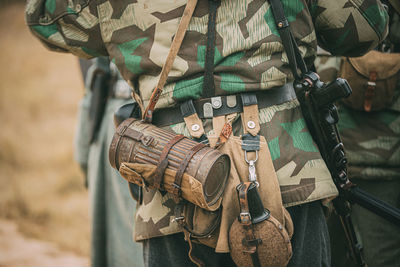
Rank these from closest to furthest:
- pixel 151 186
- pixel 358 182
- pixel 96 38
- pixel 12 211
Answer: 1. pixel 151 186
2. pixel 96 38
3. pixel 358 182
4. pixel 12 211

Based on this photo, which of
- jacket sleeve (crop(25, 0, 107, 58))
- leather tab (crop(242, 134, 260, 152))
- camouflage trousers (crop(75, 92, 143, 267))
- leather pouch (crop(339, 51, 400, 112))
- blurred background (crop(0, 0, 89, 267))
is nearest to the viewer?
leather tab (crop(242, 134, 260, 152))

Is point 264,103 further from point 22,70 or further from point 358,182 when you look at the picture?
point 22,70

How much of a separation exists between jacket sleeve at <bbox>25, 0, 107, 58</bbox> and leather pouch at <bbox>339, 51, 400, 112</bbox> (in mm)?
1260

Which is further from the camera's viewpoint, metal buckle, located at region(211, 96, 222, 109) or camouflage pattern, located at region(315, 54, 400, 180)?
camouflage pattern, located at region(315, 54, 400, 180)

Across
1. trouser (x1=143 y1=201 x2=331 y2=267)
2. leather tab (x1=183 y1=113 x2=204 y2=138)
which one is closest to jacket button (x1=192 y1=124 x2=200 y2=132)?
leather tab (x1=183 y1=113 x2=204 y2=138)

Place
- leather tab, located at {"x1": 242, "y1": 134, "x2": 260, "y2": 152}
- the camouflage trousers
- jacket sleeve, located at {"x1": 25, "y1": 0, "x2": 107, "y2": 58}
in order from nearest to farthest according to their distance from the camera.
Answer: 1. leather tab, located at {"x1": 242, "y1": 134, "x2": 260, "y2": 152}
2. jacket sleeve, located at {"x1": 25, "y1": 0, "x2": 107, "y2": 58}
3. the camouflage trousers

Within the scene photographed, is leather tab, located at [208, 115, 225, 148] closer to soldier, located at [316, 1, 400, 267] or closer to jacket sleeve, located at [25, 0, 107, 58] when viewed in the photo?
jacket sleeve, located at [25, 0, 107, 58]

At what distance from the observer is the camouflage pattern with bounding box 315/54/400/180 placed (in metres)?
1.89

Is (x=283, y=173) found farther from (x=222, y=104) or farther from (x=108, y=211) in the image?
(x=108, y=211)

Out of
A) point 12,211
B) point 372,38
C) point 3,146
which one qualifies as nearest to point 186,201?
point 372,38

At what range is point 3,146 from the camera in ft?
22.5

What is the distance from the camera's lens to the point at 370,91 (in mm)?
1837

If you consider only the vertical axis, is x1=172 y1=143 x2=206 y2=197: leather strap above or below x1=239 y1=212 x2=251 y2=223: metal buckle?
above

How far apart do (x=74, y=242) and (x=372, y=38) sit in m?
3.64
